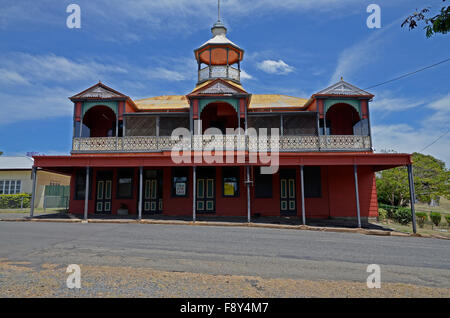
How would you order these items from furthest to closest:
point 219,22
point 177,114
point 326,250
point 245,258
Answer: point 219,22 → point 177,114 → point 326,250 → point 245,258

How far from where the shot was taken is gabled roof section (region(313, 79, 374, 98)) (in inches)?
634

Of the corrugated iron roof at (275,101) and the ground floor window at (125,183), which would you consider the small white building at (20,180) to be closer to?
the ground floor window at (125,183)

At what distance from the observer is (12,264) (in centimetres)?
614

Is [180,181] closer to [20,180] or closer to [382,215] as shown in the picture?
[382,215]

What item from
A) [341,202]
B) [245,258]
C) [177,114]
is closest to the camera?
[245,258]

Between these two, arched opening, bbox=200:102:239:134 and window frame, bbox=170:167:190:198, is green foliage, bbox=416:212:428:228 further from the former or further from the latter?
window frame, bbox=170:167:190:198

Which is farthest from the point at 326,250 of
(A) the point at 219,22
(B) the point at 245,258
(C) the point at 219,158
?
(A) the point at 219,22

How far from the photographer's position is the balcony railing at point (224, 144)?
50.2ft

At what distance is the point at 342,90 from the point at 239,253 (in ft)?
40.2

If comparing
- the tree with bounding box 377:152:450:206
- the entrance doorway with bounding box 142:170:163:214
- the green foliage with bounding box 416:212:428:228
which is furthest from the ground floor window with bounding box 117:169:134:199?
the tree with bounding box 377:152:450:206

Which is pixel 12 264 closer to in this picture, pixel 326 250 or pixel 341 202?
pixel 326 250

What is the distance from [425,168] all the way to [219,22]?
23561 mm

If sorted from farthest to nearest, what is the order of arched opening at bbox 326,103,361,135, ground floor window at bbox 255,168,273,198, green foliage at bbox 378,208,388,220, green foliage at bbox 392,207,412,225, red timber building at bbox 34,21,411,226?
green foliage at bbox 378,208,388,220 → green foliage at bbox 392,207,412,225 → arched opening at bbox 326,103,361,135 → ground floor window at bbox 255,168,273,198 → red timber building at bbox 34,21,411,226

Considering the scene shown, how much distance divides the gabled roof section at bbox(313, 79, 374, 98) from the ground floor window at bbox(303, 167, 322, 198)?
4162mm
